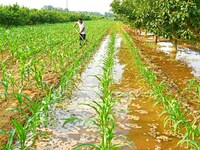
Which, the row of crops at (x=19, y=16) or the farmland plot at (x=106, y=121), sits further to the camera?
the row of crops at (x=19, y=16)

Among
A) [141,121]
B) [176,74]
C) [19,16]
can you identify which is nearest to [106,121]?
[141,121]

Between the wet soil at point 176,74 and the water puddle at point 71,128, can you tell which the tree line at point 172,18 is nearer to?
the wet soil at point 176,74

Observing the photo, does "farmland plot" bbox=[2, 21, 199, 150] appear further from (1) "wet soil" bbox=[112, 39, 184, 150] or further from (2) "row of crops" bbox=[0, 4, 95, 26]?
(2) "row of crops" bbox=[0, 4, 95, 26]

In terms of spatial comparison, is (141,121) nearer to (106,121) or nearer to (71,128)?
(106,121)

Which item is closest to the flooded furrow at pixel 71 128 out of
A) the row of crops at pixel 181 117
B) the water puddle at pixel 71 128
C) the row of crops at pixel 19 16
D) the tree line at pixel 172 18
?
the water puddle at pixel 71 128

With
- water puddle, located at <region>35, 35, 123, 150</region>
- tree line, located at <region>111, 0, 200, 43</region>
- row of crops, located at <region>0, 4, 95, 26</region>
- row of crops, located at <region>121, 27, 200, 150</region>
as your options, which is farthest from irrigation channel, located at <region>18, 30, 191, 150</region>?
row of crops, located at <region>0, 4, 95, 26</region>

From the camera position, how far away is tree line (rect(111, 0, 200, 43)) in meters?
6.87

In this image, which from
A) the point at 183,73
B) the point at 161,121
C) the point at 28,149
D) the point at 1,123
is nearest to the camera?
the point at 28,149

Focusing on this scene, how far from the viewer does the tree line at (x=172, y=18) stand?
687 cm

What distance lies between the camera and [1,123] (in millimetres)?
4316

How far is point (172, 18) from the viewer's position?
7.66 meters

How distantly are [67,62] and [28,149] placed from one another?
19.8ft

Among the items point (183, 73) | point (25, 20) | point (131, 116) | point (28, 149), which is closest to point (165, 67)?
point (183, 73)

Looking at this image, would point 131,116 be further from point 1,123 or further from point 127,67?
point 127,67
